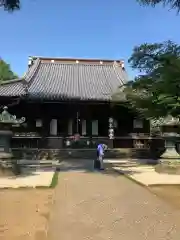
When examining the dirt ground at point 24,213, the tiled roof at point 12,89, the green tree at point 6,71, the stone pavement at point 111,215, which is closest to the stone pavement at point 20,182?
the dirt ground at point 24,213

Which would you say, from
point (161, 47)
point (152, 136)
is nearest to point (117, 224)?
point (161, 47)

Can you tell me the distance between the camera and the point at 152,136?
102 ft

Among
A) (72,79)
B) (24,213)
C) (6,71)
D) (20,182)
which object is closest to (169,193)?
(24,213)

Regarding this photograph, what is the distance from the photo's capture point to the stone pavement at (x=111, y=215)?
6488mm

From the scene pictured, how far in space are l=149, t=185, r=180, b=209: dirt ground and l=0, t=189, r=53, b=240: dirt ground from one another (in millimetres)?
3244

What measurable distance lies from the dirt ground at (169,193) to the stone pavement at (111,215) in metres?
0.27

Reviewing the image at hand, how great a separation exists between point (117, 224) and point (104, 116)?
23496 millimetres

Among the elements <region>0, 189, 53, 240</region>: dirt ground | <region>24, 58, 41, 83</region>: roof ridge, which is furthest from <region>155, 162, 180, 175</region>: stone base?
<region>24, 58, 41, 83</region>: roof ridge

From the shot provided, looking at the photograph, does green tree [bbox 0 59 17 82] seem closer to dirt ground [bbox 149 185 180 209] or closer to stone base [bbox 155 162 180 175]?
stone base [bbox 155 162 180 175]

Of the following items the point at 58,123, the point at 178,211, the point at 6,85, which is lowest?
the point at 178,211

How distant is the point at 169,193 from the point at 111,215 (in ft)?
12.7

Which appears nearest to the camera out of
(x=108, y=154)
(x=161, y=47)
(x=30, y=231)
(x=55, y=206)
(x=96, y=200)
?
(x=30, y=231)

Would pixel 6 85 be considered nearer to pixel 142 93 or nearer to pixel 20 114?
pixel 20 114

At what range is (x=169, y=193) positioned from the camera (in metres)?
11.3
